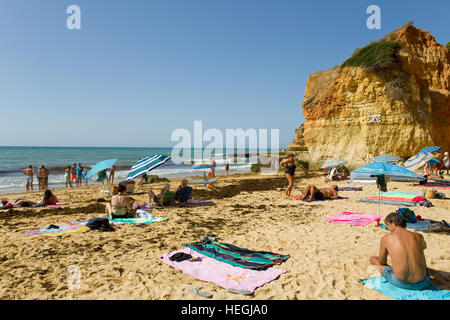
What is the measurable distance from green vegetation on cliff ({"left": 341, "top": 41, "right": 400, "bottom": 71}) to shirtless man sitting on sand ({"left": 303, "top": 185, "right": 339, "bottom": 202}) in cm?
1369

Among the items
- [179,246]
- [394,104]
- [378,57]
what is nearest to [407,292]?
[179,246]

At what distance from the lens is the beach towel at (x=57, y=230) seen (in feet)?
18.6

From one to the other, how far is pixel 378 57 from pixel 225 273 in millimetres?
20809

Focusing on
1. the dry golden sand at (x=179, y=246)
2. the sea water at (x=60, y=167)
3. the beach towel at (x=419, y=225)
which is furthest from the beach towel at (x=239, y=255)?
the sea water at (x=60, y=167)

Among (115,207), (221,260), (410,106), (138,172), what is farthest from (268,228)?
(410,106)

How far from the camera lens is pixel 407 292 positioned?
302 centimetres

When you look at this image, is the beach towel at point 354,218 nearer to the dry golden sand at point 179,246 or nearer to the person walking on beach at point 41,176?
the dry golden sand at point 179,246

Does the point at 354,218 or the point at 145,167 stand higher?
the point at 145,167

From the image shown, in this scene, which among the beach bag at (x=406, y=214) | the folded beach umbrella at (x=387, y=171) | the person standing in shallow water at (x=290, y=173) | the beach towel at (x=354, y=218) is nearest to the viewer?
the beach bag at (x=406, y=214)

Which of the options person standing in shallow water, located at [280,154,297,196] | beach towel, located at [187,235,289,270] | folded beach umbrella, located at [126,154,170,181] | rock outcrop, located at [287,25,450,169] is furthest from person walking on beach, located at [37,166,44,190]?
rock outcrop, located at [287,25,450,169]

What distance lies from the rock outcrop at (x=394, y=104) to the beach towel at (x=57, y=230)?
59.9 ft

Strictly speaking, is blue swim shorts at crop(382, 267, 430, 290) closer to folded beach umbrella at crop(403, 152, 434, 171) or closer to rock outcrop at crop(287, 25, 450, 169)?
folded beach umbrella at crop(403, 152, 434, 171)

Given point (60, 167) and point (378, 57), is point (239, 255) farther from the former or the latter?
point (60, 167)

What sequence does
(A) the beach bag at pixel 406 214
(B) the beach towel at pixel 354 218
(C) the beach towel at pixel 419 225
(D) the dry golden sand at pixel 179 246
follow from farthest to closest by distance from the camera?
(B) the beach towel at pixel 354 218, (C) the beach towel at pixel 419 225, (A) the beach bag at pixel 406 214, (D) the dry golden sand at pixel 179 246
